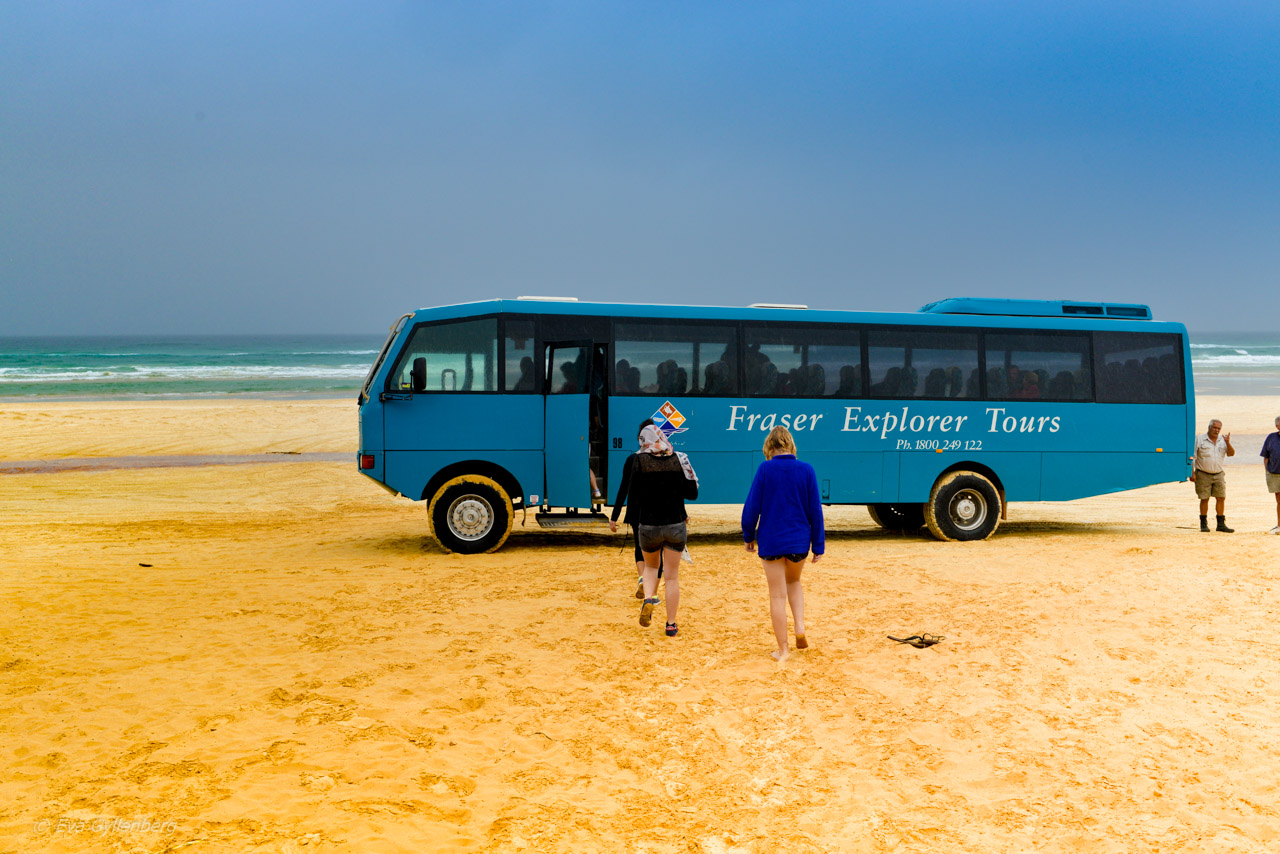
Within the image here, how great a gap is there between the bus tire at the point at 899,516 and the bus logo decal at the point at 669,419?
4375mm

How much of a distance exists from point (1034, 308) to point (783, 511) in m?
8.43

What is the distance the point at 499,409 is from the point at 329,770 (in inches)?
Result: 269

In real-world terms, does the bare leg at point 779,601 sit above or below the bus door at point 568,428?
below

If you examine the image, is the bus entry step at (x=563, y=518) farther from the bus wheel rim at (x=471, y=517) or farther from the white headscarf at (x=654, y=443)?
the white headscarf at (x=654, y=443)

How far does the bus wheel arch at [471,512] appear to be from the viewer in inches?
449

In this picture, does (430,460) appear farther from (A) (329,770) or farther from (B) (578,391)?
(A) (329,770)

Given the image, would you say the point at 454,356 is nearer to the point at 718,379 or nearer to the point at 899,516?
the point at 718,379

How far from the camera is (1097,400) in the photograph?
12.8 metres

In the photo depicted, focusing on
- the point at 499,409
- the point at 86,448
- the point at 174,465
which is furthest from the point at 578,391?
the point at 86,448

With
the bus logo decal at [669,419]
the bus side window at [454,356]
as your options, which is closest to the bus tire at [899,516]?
the bus logo decal at [669,419]

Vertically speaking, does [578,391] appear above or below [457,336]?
below

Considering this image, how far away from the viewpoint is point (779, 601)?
6879mm

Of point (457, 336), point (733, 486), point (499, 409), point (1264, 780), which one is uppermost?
point (457, 336)

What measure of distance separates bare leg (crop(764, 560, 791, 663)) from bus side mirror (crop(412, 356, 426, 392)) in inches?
238
